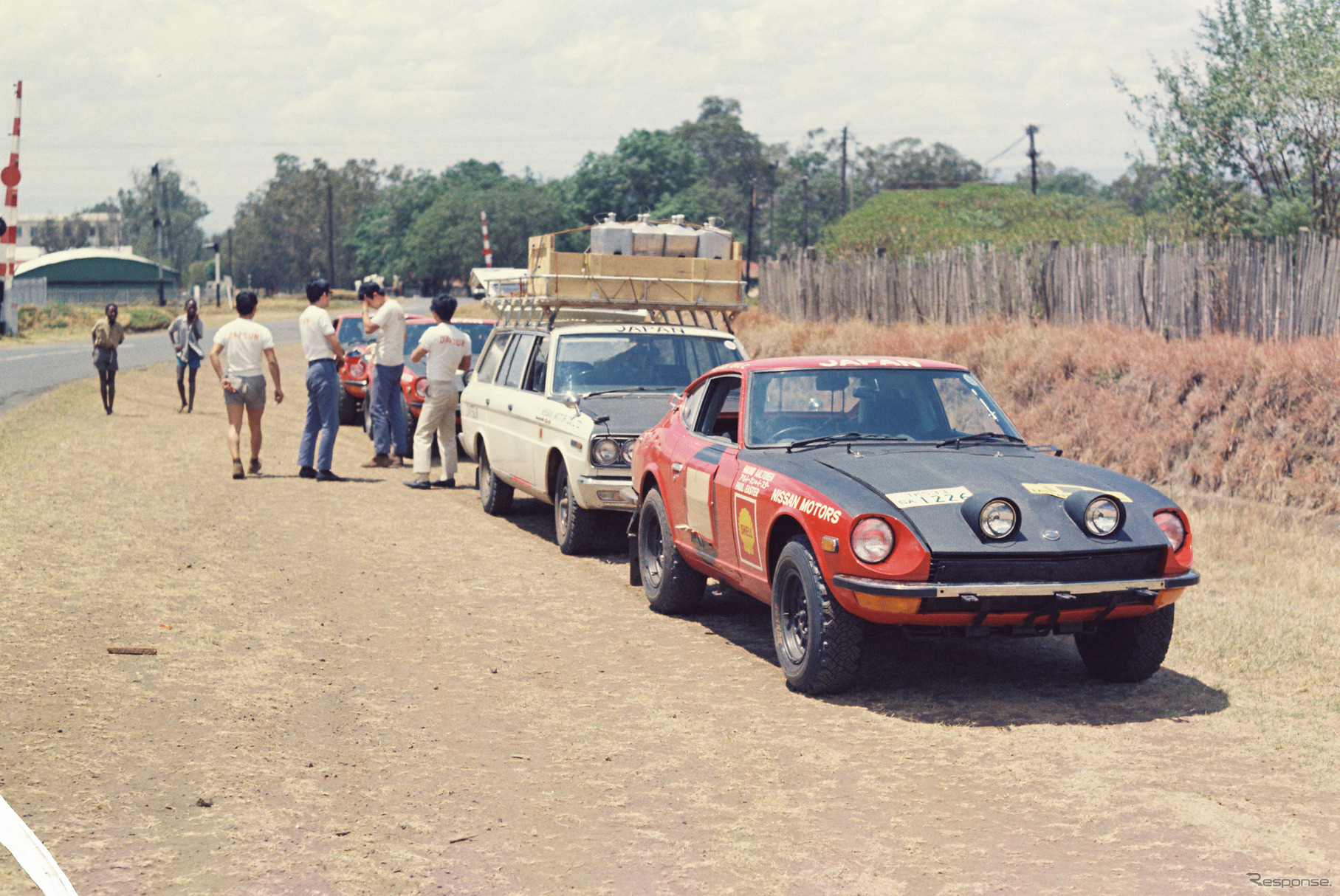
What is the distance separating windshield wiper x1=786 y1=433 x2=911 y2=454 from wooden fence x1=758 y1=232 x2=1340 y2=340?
895 centimetres

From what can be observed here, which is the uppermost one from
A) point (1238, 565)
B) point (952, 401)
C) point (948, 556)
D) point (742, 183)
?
point (742, 183)

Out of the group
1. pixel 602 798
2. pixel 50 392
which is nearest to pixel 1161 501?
pixel 602 798

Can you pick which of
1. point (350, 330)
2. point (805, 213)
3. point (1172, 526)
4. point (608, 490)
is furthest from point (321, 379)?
point (805, 213)

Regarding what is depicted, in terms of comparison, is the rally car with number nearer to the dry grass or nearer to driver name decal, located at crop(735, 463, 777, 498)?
driver name decal, located at crop(735, 463, 777, 498)

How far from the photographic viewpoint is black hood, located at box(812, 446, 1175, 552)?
5.95m

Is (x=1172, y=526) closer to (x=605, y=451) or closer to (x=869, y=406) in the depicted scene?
(x=869, y=406)

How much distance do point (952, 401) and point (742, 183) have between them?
104 meters

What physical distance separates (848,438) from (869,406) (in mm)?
336

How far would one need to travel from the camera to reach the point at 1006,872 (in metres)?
4.31

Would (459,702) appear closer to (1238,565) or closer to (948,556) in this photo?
(948,556)

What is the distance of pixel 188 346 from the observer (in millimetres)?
21062

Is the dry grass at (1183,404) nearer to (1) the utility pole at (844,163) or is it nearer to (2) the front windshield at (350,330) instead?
(2) the front windshield at (350,330)

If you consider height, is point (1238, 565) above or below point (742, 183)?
below

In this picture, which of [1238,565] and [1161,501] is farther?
[1238,565]
